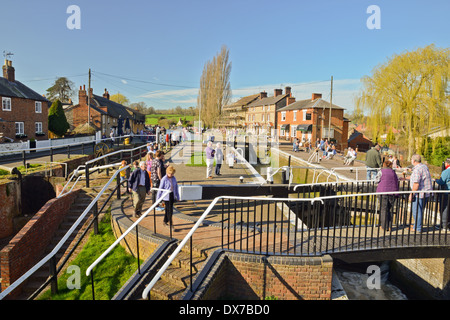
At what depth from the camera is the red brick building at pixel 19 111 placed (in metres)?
25.6

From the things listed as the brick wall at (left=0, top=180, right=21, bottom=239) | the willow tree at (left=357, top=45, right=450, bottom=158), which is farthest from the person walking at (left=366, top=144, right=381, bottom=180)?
the willow tree at (left=357, top=45, right=450, bottom=158)

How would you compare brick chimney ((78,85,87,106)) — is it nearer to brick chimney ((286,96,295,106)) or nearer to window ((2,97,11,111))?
window ((2,97,11,111))

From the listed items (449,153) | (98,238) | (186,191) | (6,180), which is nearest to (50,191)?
(6,180)

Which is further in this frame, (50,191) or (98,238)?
(50,191)

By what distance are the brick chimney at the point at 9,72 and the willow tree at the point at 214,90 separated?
36386 millimetres

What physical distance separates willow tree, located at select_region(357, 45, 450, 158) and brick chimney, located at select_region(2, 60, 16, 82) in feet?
119

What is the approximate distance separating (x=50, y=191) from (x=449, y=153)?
109ft

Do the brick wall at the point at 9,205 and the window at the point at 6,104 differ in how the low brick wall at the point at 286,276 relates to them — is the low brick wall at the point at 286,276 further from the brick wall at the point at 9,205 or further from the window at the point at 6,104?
the window at the point at 6,104

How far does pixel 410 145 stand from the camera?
87.4 feet

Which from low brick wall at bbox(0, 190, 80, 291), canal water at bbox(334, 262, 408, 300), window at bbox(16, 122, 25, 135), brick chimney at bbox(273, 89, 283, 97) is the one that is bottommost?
canal water at bbox(334, 262, 408, 300)

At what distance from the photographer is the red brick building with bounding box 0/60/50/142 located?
2556cm

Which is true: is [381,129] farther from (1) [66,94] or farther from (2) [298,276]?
(1) [66,94]

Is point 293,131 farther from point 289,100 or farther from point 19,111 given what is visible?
point 19,111

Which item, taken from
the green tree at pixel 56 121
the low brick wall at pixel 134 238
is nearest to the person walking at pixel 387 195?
the low brick wall at pixel 134 238
